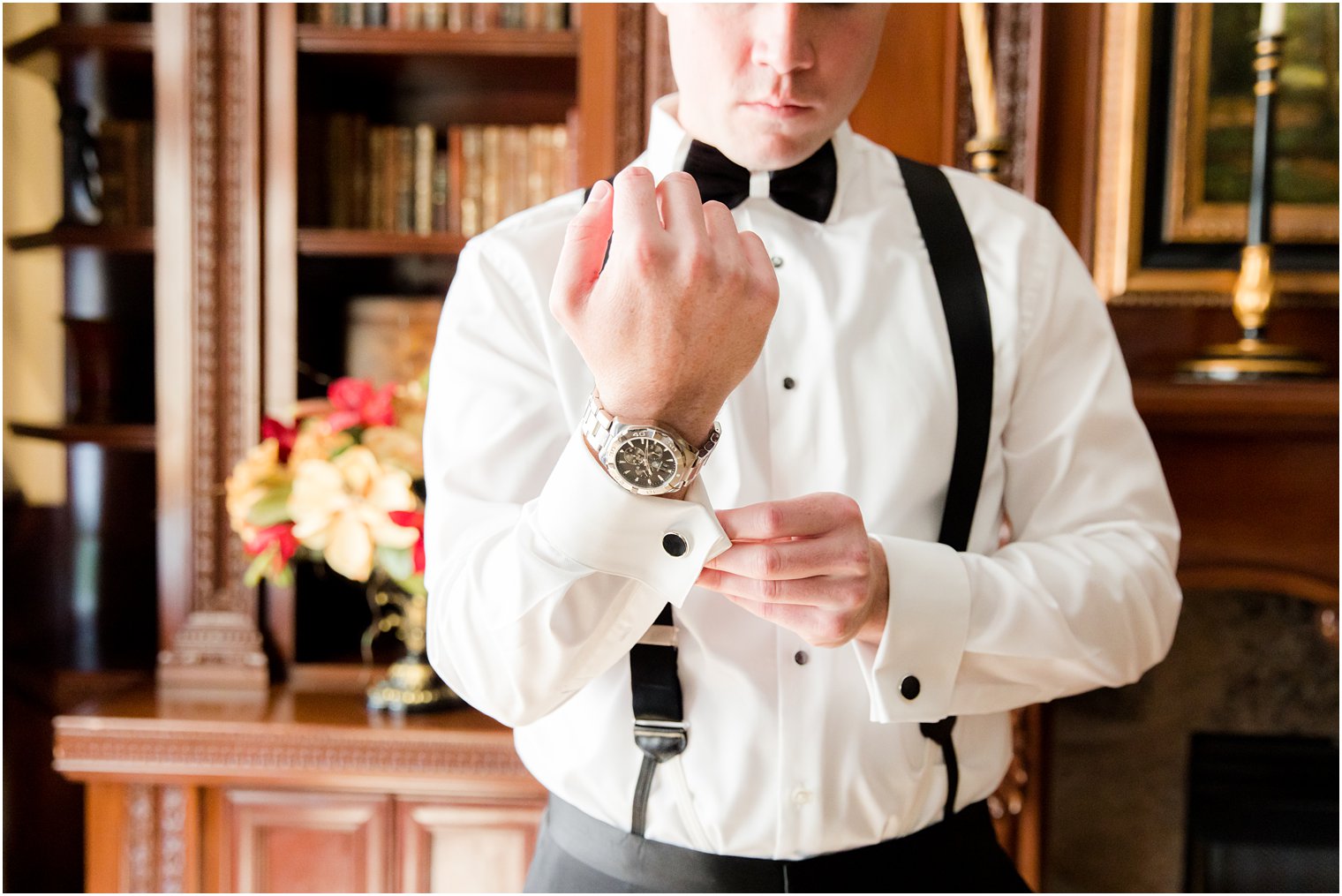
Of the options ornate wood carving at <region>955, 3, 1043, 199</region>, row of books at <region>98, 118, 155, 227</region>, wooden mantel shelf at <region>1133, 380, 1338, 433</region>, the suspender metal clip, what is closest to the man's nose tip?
the suspender metal clip

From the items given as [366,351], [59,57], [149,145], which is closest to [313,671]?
[366,351]

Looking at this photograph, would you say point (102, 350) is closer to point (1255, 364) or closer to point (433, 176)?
point (433, 176)

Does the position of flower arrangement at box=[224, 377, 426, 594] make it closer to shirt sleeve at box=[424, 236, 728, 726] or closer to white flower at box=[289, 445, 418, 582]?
white flower at box=[289, 445, 418, 582]

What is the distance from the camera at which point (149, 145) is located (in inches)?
81.2

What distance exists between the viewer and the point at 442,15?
1.93 meters

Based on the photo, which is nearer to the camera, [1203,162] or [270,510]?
[270,510]

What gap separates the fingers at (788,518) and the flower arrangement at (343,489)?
36.9 inches

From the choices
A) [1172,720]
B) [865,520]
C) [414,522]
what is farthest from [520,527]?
[1172,720]

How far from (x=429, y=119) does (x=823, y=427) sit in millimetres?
1609

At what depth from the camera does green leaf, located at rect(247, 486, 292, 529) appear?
1624 mm

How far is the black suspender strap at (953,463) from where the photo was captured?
0.89 metres

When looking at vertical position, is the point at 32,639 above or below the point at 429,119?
below

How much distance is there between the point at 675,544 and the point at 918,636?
0.80 feet

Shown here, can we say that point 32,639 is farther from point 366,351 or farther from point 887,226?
point 887,226
